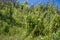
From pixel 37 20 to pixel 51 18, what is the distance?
1.44 feet

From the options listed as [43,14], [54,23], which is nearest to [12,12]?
[43,14]

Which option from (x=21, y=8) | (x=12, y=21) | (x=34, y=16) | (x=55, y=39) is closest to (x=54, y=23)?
(x=34, y=16)

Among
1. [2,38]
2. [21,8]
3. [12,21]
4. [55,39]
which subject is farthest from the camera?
[21,8]

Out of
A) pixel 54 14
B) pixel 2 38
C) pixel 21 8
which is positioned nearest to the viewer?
pixel 2 38

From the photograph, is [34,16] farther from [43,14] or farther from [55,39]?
[55,39]

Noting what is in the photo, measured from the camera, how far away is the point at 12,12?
822cm

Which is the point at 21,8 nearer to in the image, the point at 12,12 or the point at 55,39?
the point at 12,12

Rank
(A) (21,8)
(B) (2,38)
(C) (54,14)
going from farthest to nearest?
A: (A) (21,8) < (C) (54,14) < (B) (2,38)

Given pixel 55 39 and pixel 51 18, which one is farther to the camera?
pixel 51 18

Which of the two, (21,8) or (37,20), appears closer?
(37,20)

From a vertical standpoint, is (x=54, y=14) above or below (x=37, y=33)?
above

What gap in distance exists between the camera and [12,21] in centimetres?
789

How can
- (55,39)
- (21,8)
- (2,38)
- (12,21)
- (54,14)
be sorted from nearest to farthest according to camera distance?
(55,39) < (2,38) < (54,14) < (12,21) < (21,8)

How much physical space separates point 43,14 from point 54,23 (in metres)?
0.71
